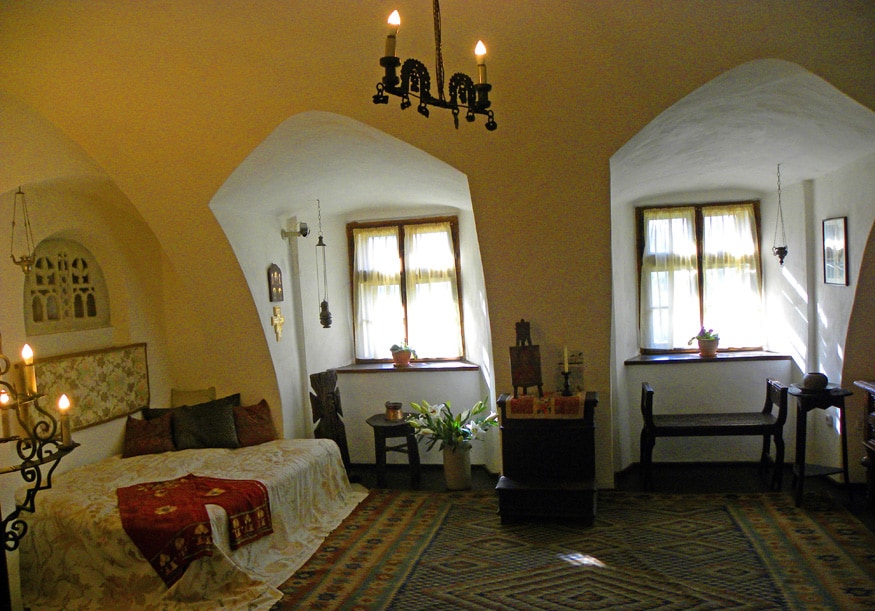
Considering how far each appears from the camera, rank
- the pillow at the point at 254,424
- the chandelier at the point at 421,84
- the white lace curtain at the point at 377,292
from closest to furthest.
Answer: the chandelier at the point at 421,84 → the pillow at the point at 254,424 → the white lace curtain at the point at 377,292

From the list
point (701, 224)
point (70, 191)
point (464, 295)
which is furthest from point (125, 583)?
point (701, 224)

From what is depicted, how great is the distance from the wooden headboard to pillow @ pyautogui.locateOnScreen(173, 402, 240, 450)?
1.43 ft

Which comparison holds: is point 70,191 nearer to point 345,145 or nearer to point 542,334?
point 345,145

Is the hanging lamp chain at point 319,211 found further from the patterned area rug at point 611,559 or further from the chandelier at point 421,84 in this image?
the chandelier at point 421,84

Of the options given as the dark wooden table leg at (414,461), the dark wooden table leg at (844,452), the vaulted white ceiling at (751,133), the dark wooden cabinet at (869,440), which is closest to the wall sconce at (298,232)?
the dark wooden table leg at (414,461)

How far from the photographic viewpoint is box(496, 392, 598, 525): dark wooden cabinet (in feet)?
16.7

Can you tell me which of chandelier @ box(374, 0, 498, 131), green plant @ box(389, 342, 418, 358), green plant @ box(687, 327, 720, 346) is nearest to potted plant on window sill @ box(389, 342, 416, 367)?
green plant @ box(389, 342, 418, 358)

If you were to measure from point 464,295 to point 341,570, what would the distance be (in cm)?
337

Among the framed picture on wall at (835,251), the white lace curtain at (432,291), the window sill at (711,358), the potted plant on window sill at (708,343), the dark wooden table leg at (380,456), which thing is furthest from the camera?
the white lace curtain at (432,291)

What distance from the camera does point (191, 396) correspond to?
641 cm

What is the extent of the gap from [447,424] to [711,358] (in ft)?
8.58

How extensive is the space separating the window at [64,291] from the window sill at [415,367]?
2349 millimetres

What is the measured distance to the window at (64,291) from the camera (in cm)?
537

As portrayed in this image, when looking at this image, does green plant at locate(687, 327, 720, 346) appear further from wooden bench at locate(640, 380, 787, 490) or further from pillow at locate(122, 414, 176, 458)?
pillow at locate(122, 414, 176, 458)
